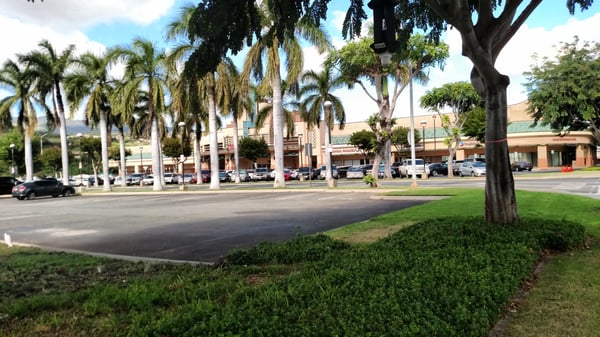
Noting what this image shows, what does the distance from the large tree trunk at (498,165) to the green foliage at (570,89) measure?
3683cm

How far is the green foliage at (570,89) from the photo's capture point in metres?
39.9

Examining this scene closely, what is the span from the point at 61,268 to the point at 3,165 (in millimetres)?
85317

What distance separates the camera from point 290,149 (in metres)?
78.1

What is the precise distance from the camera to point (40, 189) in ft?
122

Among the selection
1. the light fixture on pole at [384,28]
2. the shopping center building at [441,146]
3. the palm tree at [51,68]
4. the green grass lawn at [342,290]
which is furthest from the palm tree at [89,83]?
the light fixture on pole at [384,28]

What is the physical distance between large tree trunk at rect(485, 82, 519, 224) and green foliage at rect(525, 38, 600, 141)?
36.8 m

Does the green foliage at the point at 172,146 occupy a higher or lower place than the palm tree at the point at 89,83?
lower

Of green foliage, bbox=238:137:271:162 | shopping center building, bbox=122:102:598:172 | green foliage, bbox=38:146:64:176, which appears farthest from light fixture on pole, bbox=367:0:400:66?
green foliage, bbox=38:146:64:176

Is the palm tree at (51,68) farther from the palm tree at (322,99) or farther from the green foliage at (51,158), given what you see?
the green foliage at (51,158)

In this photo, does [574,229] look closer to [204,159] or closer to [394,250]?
[394,250]

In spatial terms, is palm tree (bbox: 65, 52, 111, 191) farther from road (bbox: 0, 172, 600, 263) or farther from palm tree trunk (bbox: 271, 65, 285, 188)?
road (bbox: 0, 172, 600, 263)

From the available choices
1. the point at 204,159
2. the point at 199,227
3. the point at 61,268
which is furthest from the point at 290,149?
the point at 61,268

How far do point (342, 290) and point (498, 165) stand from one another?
5370 mm

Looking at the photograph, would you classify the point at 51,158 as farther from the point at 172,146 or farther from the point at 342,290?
the point at 342,290
